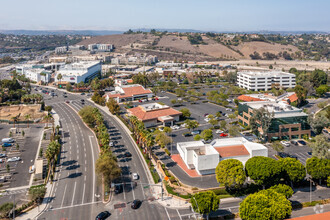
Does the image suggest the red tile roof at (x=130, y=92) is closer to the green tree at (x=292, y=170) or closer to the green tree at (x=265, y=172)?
the green tree at (x=265, y=172)

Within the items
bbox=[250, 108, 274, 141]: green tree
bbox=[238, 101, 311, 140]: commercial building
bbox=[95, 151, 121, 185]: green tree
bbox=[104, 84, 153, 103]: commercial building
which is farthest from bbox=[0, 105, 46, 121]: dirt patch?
bbox=[238, 101, 311, 140]: commercial building

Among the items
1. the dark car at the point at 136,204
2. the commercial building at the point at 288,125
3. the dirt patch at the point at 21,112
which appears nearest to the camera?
the dark car at the point at 136,204

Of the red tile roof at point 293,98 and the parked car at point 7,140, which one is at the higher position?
the red tile roof at point 293,98

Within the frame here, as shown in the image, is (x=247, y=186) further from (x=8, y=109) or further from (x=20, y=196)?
(x=8, y=109)

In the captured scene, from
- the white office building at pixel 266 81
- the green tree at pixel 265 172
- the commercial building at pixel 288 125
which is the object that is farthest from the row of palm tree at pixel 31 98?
the white office building at pixel 266 81

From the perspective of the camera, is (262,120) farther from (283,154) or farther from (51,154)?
(51,154)

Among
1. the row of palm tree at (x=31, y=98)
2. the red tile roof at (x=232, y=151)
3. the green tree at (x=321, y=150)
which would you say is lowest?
the red tile roof at (x=232, y=151)

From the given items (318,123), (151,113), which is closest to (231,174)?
(318,123)

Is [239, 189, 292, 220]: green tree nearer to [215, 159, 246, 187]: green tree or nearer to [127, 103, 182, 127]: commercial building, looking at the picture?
[215, 159, 246, 187]: green tree
